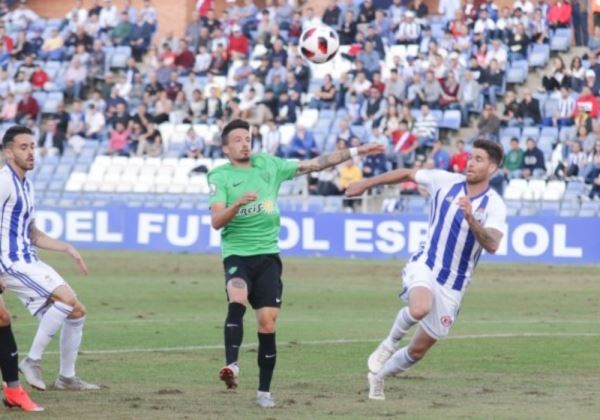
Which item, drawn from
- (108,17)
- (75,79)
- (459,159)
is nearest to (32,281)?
(459,159)

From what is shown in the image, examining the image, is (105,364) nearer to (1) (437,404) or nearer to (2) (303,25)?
(1) (437,404)

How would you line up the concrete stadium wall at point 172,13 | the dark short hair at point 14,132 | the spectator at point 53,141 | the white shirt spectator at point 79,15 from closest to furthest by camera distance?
the dark short hair at point 14,132 < the spectator at point 53,141 < the white shirt spectator at point 79,15 < the concrete stadium wall at point 172,13

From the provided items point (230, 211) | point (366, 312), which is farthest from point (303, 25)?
point (230, 211)

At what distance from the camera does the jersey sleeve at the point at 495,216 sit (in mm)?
11914

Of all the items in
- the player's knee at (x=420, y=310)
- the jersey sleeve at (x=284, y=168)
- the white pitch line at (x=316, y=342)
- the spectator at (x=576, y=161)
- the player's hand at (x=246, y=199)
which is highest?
the jersey sleeve at (x=284, y=168)

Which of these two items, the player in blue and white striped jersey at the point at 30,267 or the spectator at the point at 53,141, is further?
the spectator at the point at 53,141

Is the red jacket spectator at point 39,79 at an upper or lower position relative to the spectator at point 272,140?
upper

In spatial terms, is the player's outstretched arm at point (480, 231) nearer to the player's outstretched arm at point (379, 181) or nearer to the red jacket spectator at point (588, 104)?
the player's outstretched arm at point (379, 181)

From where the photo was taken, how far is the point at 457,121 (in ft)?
111

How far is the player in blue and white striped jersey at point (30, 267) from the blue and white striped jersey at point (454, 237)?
295 cm

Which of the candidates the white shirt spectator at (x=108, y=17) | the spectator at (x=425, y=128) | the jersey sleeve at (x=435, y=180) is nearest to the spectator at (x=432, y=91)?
the spectator at (x=425, y=128)

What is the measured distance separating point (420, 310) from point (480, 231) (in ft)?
2.63

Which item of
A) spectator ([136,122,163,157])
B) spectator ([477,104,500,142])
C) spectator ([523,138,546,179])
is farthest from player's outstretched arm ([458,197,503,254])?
spectator ([136,122,163,157])

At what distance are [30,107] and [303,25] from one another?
7748 mm
